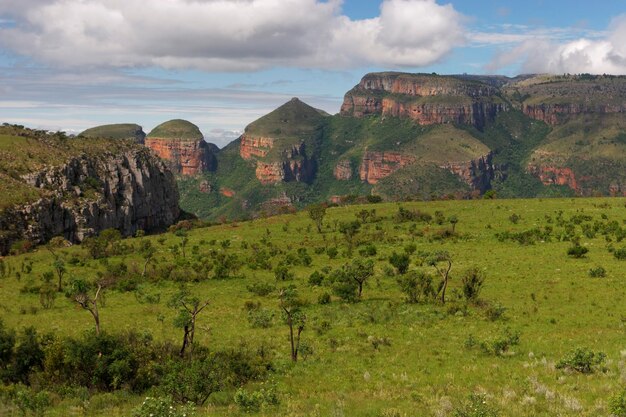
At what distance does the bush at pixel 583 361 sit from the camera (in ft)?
65.7

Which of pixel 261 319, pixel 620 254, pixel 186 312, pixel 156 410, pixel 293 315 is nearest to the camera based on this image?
pixel 156 410

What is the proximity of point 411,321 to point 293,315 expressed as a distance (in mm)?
8072

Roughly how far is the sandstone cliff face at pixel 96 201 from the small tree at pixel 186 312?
161 feet

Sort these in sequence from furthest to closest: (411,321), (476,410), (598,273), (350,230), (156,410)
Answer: (350,230), (598,273), (411,321), (156,410), (476,410)

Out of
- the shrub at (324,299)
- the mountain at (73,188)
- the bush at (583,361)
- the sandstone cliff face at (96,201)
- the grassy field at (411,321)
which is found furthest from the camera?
the mountain at (73,188)

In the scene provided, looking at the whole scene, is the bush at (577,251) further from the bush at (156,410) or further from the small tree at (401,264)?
the bush at (156,410)

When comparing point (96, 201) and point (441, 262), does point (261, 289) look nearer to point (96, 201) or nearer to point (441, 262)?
point (441, 262)

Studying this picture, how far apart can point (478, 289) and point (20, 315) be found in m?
34.9

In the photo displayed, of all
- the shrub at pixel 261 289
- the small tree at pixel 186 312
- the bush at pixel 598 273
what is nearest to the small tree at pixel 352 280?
the shrub at pixel 261 289

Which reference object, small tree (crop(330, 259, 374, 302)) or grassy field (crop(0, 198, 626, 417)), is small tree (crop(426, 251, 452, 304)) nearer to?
grassy field (crop(0, 198, 626, 417))

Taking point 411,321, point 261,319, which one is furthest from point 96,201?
point 411,321

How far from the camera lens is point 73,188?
101062 mm

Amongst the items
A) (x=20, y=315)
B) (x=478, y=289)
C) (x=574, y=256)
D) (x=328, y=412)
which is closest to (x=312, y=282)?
(x=478, y=289)

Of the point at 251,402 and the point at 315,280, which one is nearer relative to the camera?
the point at 251,402
